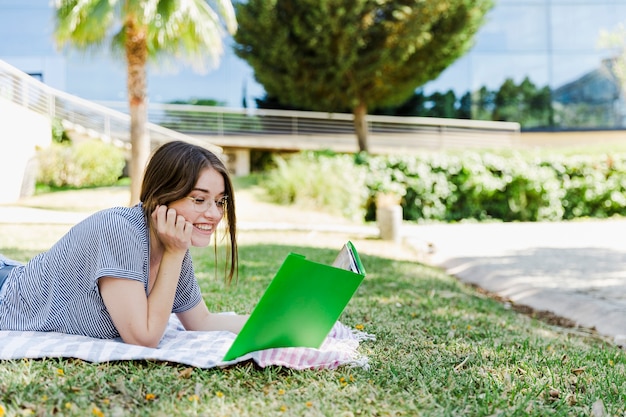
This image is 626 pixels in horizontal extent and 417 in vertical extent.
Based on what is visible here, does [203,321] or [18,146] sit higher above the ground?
[18,146]

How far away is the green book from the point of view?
2297 mm

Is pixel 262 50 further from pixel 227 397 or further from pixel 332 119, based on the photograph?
pixel 227 397

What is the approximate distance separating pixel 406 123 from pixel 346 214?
9068mm

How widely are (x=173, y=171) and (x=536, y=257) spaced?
6.94m

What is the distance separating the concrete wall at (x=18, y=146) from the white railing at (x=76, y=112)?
0.31 meters

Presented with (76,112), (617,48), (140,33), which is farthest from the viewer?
(617,48)

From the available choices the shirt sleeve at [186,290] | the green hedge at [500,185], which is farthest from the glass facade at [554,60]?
the shirt sleeve at [186,290]

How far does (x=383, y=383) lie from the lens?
244cm

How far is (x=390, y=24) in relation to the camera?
51.7ft

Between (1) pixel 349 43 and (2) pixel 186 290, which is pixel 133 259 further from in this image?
(1) pixel 349 43

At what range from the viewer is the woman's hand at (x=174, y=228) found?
243cm

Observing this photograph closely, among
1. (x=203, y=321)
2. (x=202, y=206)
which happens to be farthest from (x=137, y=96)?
(x=202, y=206)

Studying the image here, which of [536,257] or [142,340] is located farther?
[536,257]

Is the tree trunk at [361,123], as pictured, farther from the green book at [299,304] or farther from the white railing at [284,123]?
the green book at [299,304]
